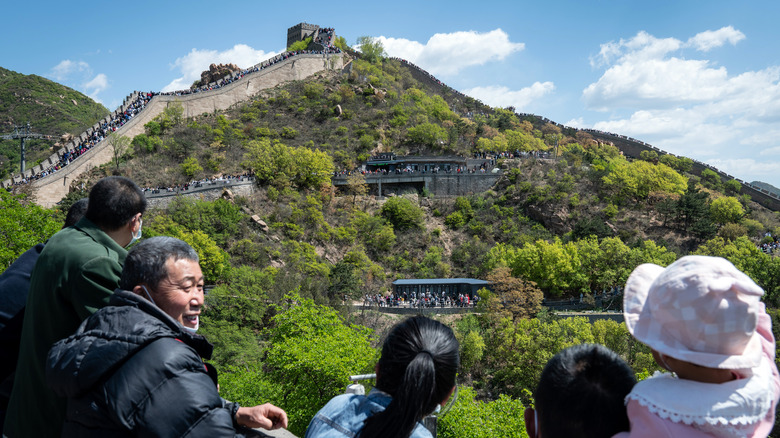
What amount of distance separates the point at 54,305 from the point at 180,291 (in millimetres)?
635

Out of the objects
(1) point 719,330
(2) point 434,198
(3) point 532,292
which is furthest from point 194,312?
(2) point 434,198

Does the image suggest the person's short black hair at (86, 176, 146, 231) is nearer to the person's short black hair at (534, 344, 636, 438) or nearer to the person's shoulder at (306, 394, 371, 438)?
the person's shoulder at (306, 394, 371, 438)

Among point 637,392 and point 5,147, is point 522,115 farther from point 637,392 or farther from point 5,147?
point 637,392

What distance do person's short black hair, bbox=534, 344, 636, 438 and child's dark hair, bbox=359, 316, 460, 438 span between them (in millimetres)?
369

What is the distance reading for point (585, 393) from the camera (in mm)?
1886

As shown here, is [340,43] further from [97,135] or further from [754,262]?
[754,262]

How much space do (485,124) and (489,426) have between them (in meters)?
47.4

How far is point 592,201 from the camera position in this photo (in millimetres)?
41625

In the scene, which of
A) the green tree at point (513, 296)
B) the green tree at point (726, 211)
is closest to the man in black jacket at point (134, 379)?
the green tree at point (513, 296)

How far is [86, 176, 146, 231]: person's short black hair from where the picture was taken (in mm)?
2666

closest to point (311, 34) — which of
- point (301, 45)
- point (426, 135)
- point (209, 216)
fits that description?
point (301, 45)

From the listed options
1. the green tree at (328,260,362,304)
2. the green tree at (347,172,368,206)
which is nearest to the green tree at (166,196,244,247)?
the green tree at (328,260,362,304)

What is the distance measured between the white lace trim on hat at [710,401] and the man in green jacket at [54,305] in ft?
7.24

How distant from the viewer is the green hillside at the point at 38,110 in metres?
56.2
